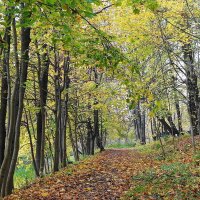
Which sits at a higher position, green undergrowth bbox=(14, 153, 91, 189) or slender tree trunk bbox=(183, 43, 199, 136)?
slender tree trunk bbox=(183, 43, 199, 136)

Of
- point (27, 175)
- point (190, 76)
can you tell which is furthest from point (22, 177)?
point (190, 76)

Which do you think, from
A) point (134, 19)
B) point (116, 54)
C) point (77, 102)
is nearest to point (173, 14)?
point (134, 19)

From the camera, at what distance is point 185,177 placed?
8484mm

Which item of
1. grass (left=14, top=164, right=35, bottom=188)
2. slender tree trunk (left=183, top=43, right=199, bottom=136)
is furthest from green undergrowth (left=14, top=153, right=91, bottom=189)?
slender tree trunk (left=183, top=43, right=199, bottom=136)

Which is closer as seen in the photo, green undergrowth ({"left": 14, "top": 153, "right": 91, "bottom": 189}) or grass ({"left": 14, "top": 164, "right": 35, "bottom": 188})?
green undergrowth ({"left": 14, "top": 153, "right": 91, "bottom": 189})

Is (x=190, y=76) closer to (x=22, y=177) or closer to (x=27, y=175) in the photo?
(x=27, y=175)

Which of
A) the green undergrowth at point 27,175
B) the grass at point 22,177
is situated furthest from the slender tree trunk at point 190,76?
the grass at point 22,177

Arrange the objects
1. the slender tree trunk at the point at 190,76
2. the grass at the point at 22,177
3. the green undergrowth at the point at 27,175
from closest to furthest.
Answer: the green undergrowth at the point at 27,175
the slender tree trunk at the point at 190,76
the grass at the point at 22,177

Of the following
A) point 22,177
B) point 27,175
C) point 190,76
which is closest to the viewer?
point 190,76

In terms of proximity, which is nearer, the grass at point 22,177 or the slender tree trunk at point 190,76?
the slender tree trunk at point 190,76

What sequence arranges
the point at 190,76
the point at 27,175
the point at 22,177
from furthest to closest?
the point at 27,175
the point at 22,177
the point at 190,76

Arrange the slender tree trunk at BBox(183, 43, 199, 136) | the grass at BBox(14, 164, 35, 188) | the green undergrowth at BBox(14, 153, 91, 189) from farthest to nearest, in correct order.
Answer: the grass at BBox(14, 164, 35, 188), the slender tree trunk at BBox(183, 43, 199, 136), the green undergrowth at BBox(14, 153, 91, 189)

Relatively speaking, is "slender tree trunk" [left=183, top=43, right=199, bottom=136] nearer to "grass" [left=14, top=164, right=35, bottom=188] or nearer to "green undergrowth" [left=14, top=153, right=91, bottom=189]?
"green undergrowth" [left=14, top=153, right=91, bottom=189]

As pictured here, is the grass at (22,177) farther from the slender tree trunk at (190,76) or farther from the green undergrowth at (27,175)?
the slender tree trunk at (190,76)
